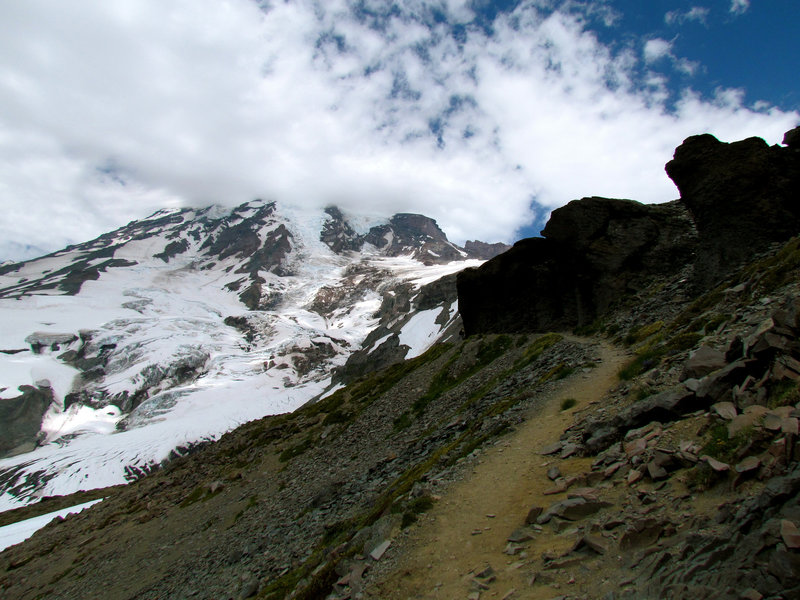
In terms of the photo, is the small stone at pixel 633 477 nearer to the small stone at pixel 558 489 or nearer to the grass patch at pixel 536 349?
the small stone at pixel 558 489

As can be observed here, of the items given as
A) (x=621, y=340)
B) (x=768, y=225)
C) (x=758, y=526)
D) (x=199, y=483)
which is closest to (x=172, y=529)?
(x=199, y=483)

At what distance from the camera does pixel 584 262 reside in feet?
126

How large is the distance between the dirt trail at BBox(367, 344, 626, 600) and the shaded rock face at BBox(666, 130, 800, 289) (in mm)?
18121

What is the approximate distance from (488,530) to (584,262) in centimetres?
3271

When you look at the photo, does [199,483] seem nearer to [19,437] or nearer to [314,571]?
[314,571]

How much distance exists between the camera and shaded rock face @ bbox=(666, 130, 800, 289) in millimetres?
24922

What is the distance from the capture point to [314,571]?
528 inches

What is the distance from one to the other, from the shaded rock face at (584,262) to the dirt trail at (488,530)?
77.9 ft

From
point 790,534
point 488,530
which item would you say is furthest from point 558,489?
point 790,534

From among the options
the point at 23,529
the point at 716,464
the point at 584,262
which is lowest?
the point at 23,529

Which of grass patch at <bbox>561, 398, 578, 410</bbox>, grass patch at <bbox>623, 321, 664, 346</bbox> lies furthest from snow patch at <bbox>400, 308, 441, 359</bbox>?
grass patch at <bbox>561, 398, 578, 410</bbox>

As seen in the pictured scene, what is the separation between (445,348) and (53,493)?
543ft

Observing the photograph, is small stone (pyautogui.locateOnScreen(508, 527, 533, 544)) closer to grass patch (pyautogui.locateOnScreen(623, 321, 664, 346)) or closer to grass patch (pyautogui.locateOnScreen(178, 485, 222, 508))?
grass patch (pyautogui.locateOnScreen(623, 321, 664, 346))

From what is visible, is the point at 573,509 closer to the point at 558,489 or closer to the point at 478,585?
the point at 558,489
